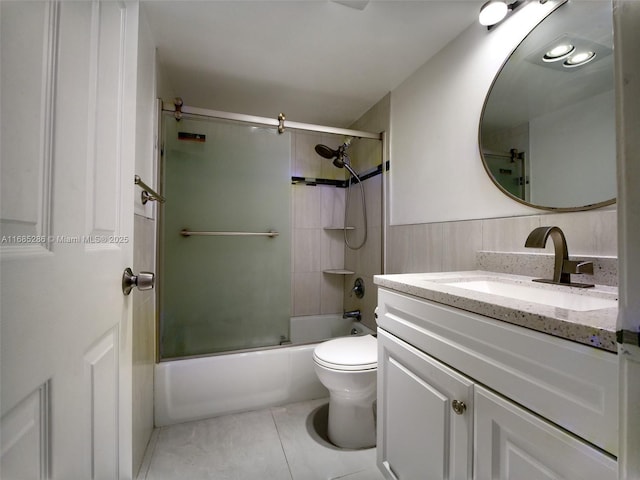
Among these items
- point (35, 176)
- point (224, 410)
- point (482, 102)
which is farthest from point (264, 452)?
point (482, 102)

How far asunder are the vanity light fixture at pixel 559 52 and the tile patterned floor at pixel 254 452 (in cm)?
186

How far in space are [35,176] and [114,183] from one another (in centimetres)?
35

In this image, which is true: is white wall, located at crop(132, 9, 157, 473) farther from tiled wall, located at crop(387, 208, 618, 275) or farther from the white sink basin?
tiled wall, located at crop(387, 208, 618, 275)

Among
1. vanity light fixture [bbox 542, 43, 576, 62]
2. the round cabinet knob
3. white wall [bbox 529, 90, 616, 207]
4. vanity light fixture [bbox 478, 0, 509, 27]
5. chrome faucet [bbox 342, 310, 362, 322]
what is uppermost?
vanity light fixture [bbox 478, 0, 509, 27]

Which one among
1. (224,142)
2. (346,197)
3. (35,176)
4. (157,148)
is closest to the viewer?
(35,176)

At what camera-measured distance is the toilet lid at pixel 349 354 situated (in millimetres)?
1287

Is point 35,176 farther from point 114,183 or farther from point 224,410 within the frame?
point 224,410

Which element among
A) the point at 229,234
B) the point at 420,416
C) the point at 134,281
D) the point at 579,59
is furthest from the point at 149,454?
the point at 579,59

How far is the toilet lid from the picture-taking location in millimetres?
1287

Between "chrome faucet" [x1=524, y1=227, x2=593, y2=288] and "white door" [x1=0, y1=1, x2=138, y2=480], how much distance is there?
3.81 ft

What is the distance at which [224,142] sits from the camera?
70.9 inches

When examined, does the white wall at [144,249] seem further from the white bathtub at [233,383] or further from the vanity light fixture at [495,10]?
the vanity light fixture at [495,10]

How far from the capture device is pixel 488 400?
2.05ft

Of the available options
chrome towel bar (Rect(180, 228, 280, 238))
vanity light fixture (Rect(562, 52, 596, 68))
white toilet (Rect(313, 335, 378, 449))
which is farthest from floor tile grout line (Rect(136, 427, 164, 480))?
vanity light fixture (Rect(562, 52, 596, 68))
